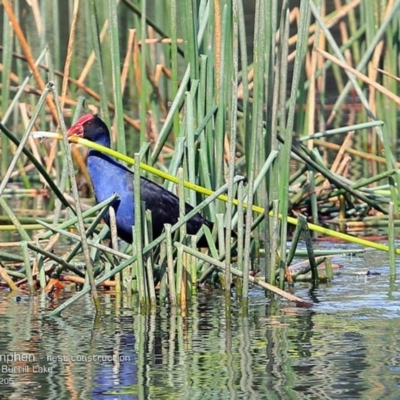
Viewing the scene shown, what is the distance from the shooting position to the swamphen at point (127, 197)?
15.4ft

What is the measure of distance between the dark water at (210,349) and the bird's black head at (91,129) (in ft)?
2.68

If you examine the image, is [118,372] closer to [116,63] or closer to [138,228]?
[138,228]

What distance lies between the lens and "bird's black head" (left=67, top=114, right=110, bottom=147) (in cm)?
496

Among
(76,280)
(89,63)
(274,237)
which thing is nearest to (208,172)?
(274,237)

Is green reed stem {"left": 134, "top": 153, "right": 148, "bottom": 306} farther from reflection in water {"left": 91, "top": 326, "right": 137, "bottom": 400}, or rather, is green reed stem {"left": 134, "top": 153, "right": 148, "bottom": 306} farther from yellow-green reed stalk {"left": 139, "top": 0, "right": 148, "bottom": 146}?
yellow-green reed stalk {"left": 139, "top": 0, "right": 148, "bottom": 146}

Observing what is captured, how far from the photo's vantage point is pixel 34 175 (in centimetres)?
734

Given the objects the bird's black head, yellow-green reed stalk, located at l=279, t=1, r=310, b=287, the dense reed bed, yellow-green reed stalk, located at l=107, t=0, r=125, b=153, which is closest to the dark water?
the dense reed bed

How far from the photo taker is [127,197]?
4.75 m

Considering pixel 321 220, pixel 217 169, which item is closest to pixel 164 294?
pixel 217 169

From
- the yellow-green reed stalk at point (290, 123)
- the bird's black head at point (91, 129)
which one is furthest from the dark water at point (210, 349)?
the bird's black head at point (91, 129)

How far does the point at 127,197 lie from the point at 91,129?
0.42 meters

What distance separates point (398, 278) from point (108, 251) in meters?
1.34

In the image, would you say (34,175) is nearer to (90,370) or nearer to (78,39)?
(90,370)

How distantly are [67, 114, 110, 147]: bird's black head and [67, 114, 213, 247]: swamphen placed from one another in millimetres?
13
